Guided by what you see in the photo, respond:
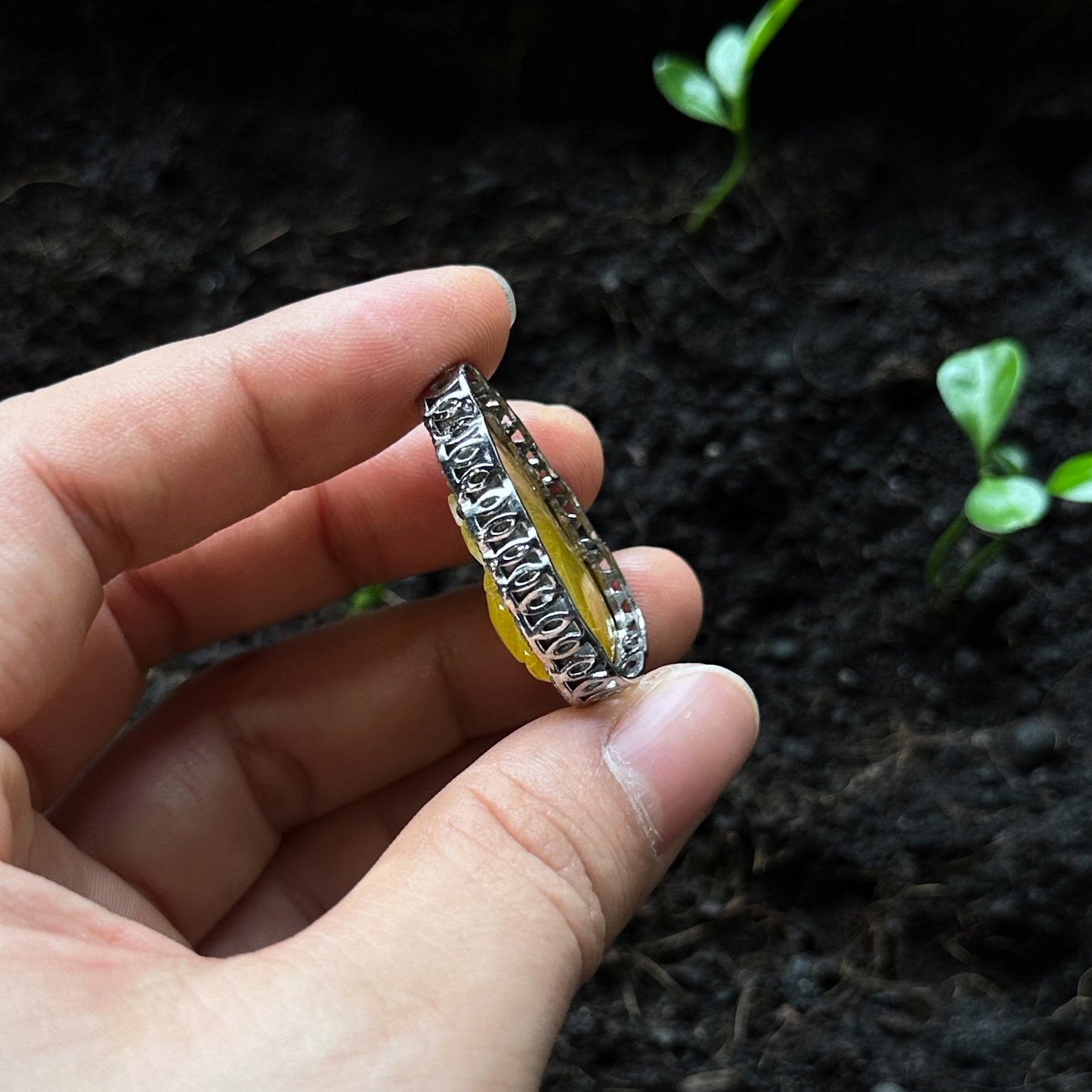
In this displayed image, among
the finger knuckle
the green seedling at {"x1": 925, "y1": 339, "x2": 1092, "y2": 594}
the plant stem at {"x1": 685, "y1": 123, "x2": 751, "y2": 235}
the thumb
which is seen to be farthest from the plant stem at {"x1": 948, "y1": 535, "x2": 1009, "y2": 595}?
the finger knuckle

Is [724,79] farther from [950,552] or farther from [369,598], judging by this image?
[369,598]

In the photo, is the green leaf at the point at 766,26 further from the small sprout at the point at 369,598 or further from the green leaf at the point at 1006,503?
the small sprout at the point at 369,598

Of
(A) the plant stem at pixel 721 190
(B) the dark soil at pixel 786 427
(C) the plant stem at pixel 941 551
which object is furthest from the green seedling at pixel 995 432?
(A) the plant stem at pixel 721 190

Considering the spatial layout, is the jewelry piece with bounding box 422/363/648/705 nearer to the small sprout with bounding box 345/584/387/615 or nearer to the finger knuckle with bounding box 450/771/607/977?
the finger knuckle with bounding box 450/771/607/977

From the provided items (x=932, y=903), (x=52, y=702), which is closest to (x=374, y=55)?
(x=52, y=702)

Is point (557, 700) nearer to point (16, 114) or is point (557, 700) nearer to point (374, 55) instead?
point (374, 55)

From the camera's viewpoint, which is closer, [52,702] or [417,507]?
[52,702]
